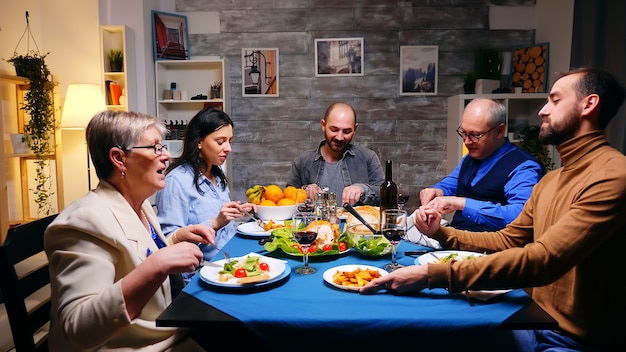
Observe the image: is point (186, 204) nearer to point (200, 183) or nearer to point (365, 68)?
point (200, 183)

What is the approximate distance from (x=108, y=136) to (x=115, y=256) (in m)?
0.37

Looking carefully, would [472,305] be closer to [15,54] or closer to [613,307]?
[613,307]

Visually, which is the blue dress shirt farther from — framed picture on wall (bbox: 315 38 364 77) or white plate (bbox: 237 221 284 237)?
framed picture on wall (bbox: 315 38 364 77)

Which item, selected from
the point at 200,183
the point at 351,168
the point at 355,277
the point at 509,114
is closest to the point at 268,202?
the point at 200,183

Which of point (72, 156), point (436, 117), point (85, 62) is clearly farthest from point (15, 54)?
point (436, 117)

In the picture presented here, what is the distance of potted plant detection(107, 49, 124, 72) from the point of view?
4031mm

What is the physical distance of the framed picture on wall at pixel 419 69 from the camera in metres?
4.42

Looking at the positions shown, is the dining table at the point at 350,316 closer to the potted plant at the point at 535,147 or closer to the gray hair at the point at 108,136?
the gray hair at the point at 108,136

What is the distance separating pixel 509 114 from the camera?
4.37 metres

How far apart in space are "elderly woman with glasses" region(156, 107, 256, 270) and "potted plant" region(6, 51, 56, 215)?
2.06 metres

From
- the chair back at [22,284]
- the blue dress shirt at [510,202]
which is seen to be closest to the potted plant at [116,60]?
the chair back at [22,284]

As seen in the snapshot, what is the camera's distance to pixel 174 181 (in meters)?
2.19

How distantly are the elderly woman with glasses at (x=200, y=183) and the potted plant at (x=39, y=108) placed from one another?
206 cm

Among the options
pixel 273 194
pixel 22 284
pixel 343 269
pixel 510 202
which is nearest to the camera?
pixel 22 284
